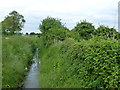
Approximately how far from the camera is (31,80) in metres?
8.73

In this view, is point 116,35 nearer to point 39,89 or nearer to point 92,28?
point 39,89

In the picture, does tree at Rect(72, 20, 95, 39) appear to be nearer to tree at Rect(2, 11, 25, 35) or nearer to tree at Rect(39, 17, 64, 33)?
tree at Rect(39, 17, 64, 33)

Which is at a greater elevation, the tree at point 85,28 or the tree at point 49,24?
the tree at point 49,24

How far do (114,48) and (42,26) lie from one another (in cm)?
1738

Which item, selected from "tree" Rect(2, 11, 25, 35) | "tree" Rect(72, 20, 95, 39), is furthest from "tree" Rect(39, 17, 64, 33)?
"tree" Rect(2, 11, 25, 35)

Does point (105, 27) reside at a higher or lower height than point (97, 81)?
higher

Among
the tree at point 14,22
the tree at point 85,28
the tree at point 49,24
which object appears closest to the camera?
the tree at point 85,28

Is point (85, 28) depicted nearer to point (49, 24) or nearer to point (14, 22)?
point (49, 24)

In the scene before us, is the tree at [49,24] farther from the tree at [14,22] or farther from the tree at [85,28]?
the tree at [14,22]

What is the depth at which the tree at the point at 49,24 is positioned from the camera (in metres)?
19.0

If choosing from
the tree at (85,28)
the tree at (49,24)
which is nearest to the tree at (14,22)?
the tree at (49,24)

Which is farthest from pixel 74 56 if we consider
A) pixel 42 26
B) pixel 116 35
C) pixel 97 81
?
pixel 42 26

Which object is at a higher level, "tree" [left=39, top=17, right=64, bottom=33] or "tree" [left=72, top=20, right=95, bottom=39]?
"tree" [left=39, top=17, right=64, bottom=33]

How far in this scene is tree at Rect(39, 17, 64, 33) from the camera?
18962 millimetres
